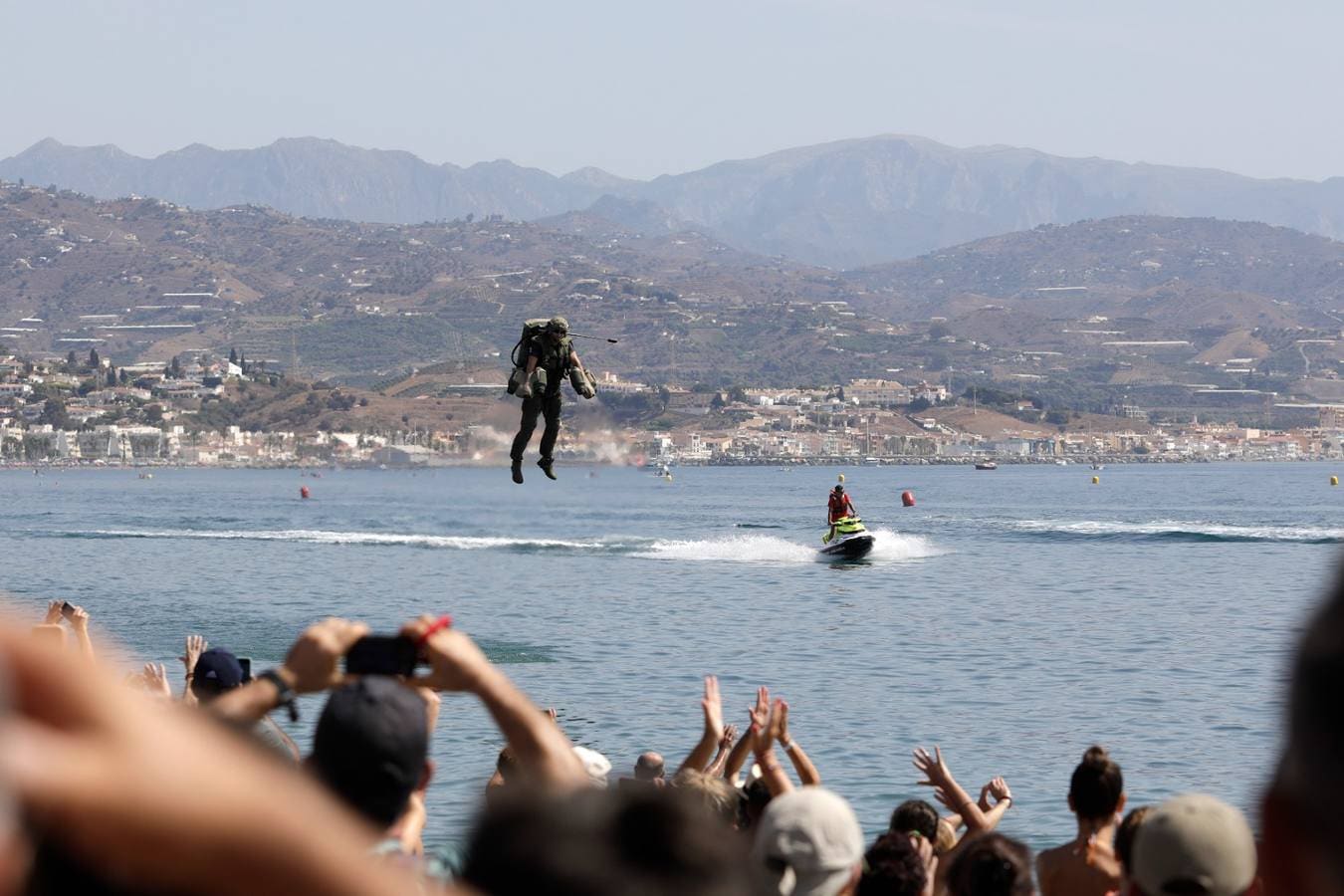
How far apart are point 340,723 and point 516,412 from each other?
6248cm

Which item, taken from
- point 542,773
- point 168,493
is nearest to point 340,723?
point 542,773

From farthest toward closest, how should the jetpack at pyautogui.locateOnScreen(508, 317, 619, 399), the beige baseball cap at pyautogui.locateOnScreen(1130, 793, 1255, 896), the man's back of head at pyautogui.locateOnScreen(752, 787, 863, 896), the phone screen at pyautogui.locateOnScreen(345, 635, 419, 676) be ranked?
the jetpack at pyautogui.locateOnScreen(508, 317, 619, 399), the man's back of head at pyautogui.locateOnScreen(752, 787, 863, 896), the beige baseball cap at pyautogui.locateOnScreen(1130, 793, 1255, 896), the phone screen at pyautogui.locateOnScreen(345, 635, 419, 676)

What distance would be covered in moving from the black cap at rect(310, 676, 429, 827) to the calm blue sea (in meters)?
0.57

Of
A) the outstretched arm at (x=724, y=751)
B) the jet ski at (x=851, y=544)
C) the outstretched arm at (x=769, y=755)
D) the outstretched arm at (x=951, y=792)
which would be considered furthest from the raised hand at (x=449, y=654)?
the jet ski at (x=851, y=544)

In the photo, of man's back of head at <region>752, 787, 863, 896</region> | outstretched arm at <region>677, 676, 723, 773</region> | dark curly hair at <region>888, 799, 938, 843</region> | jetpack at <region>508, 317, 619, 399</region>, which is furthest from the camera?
jetpack at <region>508, 317, 619, 399</region>

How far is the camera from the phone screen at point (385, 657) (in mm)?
2977

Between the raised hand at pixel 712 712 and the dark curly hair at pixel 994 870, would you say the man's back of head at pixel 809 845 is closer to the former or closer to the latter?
the dark curly hair at pixel 994 870

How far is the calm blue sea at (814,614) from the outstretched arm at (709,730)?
978 mm

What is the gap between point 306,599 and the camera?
61562 millimetres

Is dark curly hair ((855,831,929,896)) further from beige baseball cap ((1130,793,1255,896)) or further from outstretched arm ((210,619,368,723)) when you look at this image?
outstretched arm ((210,619,368,723))

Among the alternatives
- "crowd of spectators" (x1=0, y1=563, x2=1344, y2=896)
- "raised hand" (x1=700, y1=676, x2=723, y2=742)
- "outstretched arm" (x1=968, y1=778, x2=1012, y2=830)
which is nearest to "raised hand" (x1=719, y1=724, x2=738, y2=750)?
"outstretched arm" (x1=968, y1=778, x2=1012, y2=830)

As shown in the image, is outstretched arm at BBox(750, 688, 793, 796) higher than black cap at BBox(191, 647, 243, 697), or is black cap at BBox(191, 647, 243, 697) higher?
black cap at BBox(191, 647, 243, 697)

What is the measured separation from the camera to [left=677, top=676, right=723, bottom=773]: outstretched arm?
7270 millimetres

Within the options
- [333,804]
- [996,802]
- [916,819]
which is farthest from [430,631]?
[996,802]
